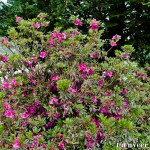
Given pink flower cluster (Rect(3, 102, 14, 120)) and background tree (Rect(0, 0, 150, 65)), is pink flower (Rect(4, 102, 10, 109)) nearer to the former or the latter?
pink flower cluster (Rect(3, 102, 14, 120))

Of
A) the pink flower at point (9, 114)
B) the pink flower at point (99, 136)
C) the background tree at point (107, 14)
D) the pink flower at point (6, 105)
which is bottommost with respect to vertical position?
the pink flower at point (99, 136)

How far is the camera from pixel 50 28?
7570 millimetres

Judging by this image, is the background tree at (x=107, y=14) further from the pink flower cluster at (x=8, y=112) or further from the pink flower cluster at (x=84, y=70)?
the pink flower cluster at (x=8, y=112)

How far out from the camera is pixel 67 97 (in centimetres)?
291

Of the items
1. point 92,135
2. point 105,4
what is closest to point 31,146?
point 92,135

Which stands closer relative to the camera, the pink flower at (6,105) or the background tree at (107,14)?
the pink flower at (6,105)

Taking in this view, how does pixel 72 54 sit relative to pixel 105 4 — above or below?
below

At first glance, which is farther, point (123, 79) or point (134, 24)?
point (134, 24)

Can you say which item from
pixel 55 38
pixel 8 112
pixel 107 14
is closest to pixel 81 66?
pixel 55 38

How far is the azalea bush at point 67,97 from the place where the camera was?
2.81m

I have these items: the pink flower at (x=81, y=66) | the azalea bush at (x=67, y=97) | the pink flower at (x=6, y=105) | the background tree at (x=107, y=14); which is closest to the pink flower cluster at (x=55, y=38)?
the azalea bush at (x=67, y=97)

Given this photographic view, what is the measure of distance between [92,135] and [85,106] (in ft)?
1.74

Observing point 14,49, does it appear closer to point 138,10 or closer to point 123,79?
point 123,79

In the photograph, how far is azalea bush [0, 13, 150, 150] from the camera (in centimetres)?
281
